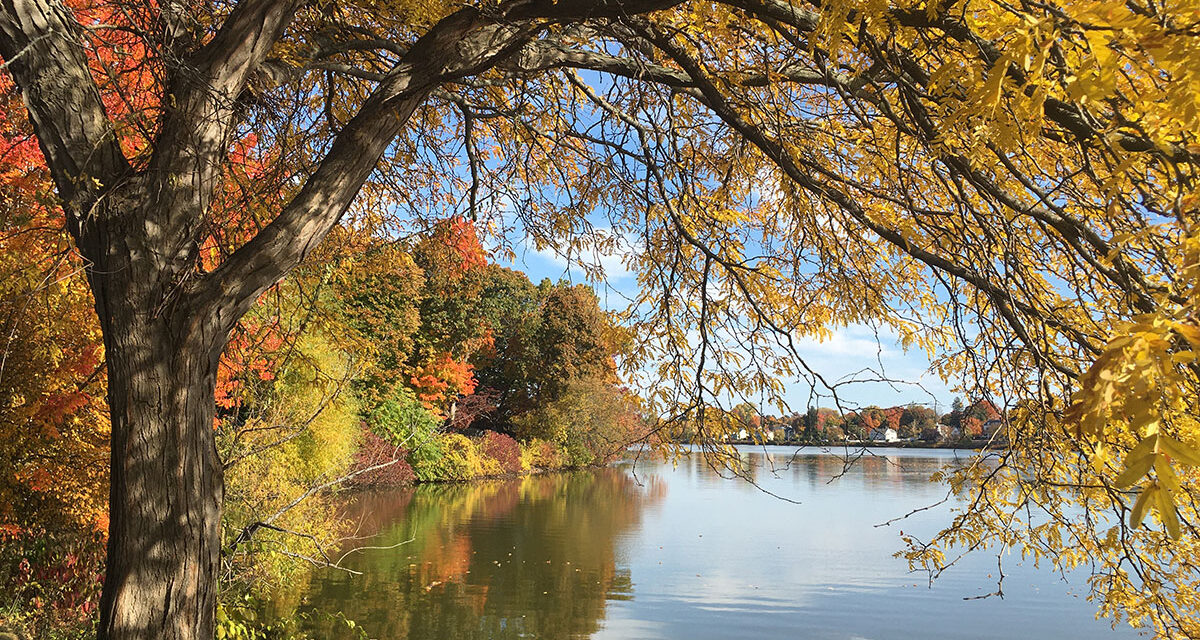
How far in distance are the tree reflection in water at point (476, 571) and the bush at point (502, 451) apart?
6937 millimetres

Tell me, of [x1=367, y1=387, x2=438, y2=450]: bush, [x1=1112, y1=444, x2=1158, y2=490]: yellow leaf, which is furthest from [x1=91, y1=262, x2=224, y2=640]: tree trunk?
[x1=367, y1=387, x2=438, y2=450]: bush

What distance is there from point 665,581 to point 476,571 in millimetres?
3170

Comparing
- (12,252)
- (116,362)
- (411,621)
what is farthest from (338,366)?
(116,362)

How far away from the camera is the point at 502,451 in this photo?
2917 cm

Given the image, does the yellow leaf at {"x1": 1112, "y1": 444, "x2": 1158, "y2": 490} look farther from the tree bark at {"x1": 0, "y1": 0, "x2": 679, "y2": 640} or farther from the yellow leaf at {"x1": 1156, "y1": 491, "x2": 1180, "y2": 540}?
the tree bark at {"x1": 0, "y1": 0, "x2": 679, "y2": 640}

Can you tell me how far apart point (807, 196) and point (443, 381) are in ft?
77.5

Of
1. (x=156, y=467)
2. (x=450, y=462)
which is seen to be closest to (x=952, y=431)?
(x=450, y=462)

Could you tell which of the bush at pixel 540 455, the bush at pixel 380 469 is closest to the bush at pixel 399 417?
the bush at pixel 380 469

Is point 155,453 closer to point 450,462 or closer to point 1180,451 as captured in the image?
point 1180,451

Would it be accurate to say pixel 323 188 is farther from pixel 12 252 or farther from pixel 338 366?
pixel 338 366

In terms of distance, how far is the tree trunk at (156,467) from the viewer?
8.48 ft

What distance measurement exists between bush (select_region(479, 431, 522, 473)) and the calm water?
7775 mm

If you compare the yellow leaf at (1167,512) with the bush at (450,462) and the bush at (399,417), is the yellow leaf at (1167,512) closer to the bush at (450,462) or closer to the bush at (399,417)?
the bush at (399,417)

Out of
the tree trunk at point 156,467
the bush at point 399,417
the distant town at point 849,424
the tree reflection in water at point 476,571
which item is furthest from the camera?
the bush at point 399,417
